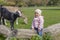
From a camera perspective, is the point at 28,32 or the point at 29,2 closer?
the point at 28,32

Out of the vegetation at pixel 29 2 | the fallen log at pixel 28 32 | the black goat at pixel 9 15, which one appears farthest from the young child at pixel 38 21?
the vegetation at pixel 29 2

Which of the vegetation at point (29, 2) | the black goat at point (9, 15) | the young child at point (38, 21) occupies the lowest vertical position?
the vegetation at point (29, 2)

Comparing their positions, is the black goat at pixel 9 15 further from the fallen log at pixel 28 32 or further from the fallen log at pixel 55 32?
the fallen log at pixel 55 32

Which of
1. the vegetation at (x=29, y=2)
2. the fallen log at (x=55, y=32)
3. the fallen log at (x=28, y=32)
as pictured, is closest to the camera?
the fallen log at (x=55, y=32)

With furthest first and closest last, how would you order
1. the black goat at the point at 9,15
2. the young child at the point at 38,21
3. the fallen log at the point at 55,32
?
1. the black goat at the point at 9,15
2. the young child at the point at 38,21
3. the fallen log at the point at 55,32

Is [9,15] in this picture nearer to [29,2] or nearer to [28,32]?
[28,32]

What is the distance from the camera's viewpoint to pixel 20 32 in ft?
23.7

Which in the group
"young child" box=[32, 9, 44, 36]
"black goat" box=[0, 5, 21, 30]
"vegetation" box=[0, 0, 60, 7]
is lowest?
"vegetation" box=[0, 0, 60, 7]

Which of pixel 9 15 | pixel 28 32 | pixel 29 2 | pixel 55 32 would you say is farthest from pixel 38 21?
pixel 29 2

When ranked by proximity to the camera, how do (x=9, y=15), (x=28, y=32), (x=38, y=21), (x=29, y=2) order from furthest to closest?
(x=29, y=2) < (x=9, y=15) < (x=38, y=21) < (x=28, y=32)

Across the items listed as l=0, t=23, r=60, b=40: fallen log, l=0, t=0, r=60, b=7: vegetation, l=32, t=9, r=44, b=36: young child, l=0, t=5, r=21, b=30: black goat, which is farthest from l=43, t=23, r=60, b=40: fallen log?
l=0, t=0, r=60, b=7: vegetation

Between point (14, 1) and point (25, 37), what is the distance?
31.4 m

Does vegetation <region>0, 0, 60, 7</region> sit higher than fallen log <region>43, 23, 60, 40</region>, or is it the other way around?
fallen log <region>43, 23, 60, 40</region>

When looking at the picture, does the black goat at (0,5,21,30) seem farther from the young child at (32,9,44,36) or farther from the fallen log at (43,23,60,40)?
the fallen log at (43,23,60,40)
